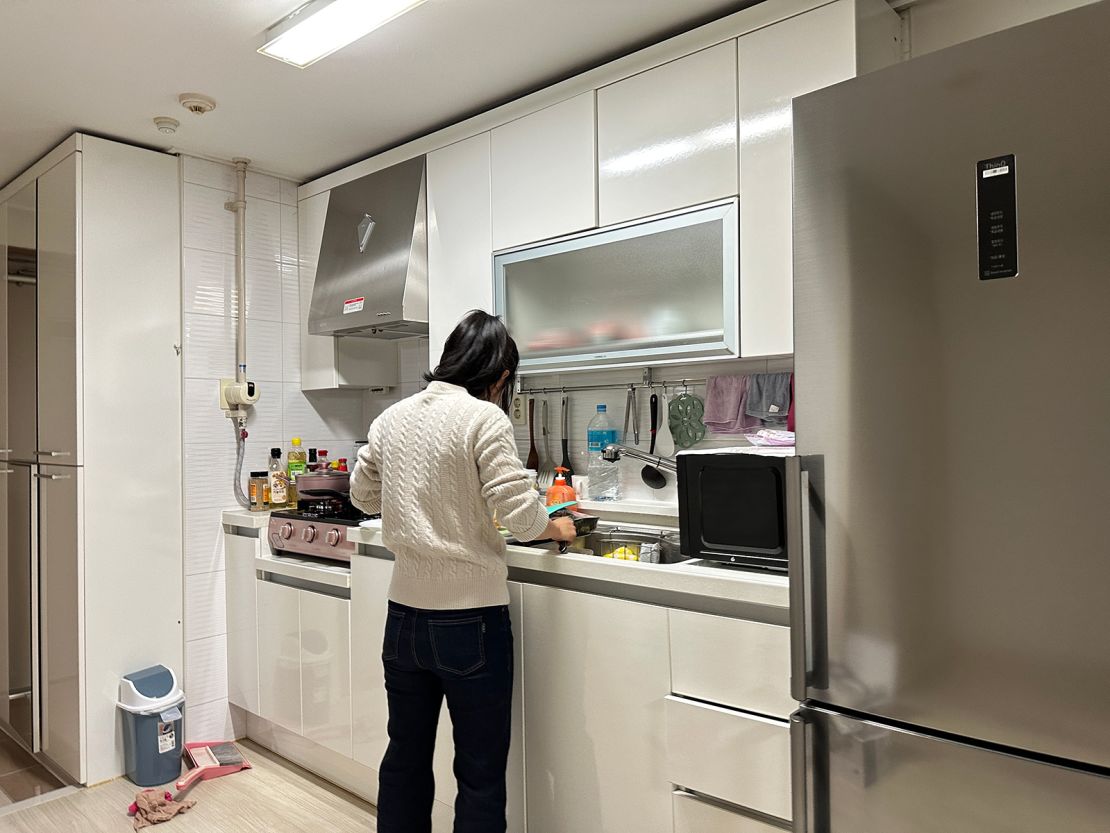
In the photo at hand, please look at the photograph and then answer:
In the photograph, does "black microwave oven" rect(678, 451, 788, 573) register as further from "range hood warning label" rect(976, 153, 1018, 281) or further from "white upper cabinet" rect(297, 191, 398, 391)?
"white upper cabinet" rect(297, 191, 398, 391)

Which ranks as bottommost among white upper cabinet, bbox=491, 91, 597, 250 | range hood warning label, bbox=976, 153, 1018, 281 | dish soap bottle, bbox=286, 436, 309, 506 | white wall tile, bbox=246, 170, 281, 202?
dish soap bottle, bbox=286, 436, 309, 506

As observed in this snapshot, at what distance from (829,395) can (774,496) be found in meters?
0.48

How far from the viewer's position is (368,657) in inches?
101

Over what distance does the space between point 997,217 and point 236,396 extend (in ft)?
9.32

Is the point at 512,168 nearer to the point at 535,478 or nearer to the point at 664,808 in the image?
the point at 535,478

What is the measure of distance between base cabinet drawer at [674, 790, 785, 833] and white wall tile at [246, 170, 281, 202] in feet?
9.26

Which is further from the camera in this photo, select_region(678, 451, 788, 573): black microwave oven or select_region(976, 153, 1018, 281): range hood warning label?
select_region(678, 451, 788, 573): black microwave oven

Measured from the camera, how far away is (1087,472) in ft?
3.19

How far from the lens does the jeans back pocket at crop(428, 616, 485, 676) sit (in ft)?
6.33

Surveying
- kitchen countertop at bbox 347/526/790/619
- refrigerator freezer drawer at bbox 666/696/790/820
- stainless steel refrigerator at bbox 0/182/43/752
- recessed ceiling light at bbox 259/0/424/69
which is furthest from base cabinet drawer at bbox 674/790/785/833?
stainless steel refrigerator at bbox 0/182/43/752

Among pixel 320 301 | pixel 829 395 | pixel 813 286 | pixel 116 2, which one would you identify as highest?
pixel 116 2

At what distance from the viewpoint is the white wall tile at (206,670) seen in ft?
10.4

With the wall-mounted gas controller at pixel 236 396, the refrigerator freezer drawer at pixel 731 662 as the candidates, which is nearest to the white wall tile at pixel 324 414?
the wall-mounted gas controller at pixel 236 396

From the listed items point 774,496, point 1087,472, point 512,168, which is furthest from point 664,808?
point 512,168
